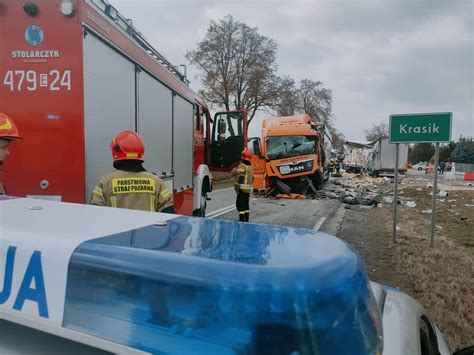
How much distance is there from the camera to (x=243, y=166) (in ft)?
28.7

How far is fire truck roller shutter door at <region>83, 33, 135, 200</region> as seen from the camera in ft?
11.6

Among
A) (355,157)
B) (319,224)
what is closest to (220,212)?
(319,224)

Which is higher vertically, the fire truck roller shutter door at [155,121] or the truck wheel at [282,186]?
the fire truck roller shutter door at [155,121]

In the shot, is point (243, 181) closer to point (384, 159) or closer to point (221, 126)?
point (221, 126)

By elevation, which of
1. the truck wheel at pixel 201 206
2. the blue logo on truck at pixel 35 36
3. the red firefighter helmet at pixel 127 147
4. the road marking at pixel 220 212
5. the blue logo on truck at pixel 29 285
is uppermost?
the blue logo on truck at pixel 35 36

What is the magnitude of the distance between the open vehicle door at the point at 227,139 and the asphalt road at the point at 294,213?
1847 millimetres

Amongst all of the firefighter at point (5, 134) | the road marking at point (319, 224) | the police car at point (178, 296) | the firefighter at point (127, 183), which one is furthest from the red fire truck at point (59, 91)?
the road marking at point (319, 224)

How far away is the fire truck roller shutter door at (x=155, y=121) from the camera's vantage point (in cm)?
485

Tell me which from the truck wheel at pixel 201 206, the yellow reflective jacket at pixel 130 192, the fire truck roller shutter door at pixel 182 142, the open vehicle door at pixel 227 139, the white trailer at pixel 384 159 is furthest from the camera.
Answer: the white trailer at pixel 384 159

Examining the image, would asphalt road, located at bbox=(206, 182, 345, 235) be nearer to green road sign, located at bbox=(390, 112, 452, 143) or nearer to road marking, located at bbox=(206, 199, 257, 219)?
road marking, located at bbox=(206, 199, 257, 219)

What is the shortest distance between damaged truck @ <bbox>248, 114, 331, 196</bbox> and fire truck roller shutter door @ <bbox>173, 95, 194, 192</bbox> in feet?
29.9

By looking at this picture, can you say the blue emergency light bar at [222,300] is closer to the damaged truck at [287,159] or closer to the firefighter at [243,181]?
the firefighter at [243,181]

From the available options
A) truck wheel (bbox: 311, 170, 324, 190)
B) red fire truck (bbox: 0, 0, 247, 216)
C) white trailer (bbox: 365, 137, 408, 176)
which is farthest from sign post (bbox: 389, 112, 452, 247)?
white trailer (bbox: 365, 137, 408, 176)

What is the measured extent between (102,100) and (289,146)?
1343cm
